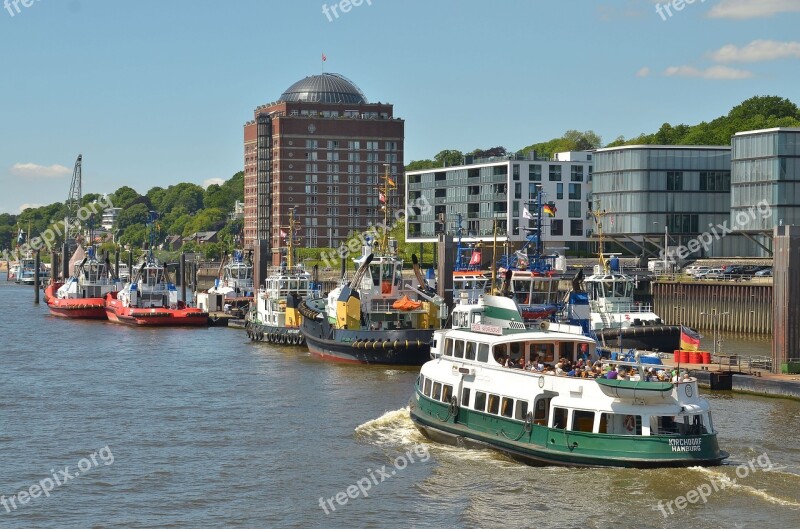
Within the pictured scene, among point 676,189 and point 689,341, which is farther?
Answer: point 676,189

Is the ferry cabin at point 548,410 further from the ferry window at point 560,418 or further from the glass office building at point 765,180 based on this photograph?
the glass office building at point 765,180

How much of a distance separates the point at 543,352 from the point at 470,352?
3.02 metres

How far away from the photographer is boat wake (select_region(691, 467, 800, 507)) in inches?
1404

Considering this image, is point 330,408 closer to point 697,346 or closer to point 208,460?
point 208,460

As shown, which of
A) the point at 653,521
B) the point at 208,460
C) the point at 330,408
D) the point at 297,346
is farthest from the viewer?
the point at 297,346

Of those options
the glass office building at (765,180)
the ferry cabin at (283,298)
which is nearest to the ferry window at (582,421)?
the ferry cabin at (283,298)

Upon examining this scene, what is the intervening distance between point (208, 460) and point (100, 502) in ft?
20.4

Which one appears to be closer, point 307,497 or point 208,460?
point 307,497

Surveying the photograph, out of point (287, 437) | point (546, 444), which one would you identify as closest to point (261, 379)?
point (287, 437)

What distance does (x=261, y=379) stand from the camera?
6688cm

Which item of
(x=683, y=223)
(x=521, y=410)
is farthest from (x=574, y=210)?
(x=521, y=410)

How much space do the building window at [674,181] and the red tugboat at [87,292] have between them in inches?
2381

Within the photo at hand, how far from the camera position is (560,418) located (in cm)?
3934

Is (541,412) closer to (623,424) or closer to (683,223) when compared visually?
(623,424)
